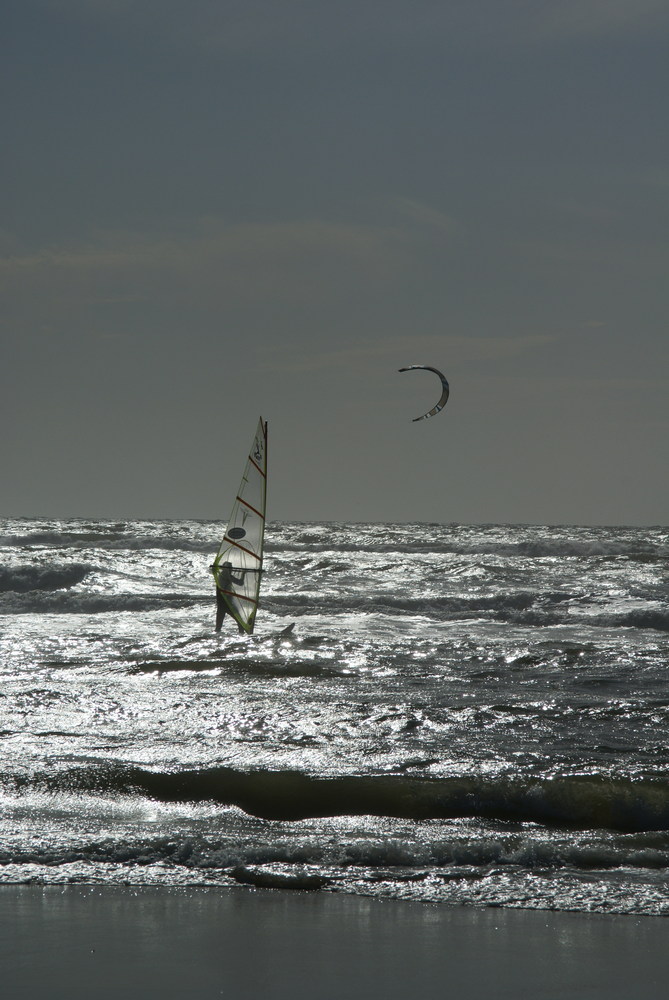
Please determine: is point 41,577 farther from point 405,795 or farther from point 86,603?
point 405,795

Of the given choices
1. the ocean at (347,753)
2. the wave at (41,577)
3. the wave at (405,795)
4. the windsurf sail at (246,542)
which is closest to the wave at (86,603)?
the ocean at (347,753)

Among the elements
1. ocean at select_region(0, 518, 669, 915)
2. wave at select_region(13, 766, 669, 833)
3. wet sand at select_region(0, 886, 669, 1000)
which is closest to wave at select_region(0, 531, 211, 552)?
ocean at select_region(0, 518, 669, 915)

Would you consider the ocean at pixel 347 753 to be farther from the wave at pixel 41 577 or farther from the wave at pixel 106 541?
the wave at pixel 106 541

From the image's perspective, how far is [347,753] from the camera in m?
7.15

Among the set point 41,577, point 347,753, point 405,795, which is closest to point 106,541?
point 41,577

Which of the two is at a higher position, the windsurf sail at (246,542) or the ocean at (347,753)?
the windsurf sail at (246,542)

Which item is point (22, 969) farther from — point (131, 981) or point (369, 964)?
point (369, 964)

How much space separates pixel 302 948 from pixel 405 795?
2.31 meters

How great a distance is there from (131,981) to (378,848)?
1.91m

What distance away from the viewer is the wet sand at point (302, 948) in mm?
3463

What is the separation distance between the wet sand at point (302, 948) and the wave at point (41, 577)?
1755cm

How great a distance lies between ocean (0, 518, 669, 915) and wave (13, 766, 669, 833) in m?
0.02

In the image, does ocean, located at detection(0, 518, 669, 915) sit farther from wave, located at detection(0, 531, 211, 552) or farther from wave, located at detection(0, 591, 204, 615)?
wave, located at detection(0, 531, 211, 552)

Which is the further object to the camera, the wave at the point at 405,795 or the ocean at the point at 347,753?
the wave at the point at 405,795
